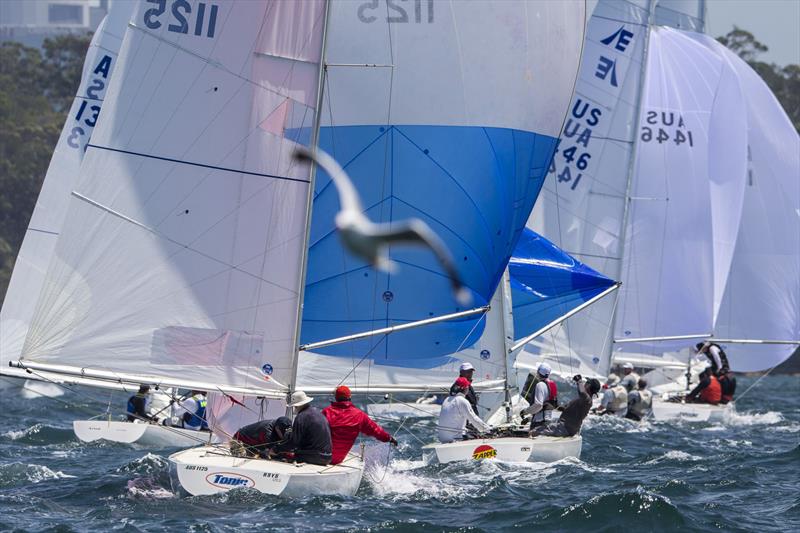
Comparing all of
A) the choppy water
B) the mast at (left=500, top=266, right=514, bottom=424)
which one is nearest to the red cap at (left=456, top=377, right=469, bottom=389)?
the choppy water

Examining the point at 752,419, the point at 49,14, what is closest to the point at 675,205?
the point at 752,419

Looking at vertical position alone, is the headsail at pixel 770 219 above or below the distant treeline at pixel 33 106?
below

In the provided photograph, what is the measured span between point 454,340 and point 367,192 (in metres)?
2.08

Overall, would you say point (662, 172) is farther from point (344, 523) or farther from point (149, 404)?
point (344, 523)

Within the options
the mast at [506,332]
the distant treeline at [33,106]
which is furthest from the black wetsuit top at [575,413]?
the distant treeline at [33,106]

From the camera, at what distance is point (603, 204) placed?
24.9 metres

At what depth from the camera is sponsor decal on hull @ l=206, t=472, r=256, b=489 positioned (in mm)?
12836

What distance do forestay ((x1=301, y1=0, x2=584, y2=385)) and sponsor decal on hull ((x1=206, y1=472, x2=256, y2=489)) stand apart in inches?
98.4

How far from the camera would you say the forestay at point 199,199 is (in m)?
14.2

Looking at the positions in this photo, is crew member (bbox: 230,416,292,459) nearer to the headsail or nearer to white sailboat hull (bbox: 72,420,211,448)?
white sailboat hull (bbox: 72,420,211,448)

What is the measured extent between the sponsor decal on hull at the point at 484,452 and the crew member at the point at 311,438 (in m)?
2.66

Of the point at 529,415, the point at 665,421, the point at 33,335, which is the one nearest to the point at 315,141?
the point at 33,335

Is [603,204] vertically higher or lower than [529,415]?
higher

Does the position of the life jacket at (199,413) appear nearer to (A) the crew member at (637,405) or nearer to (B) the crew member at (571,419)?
(B) the crew member at (571,419)
